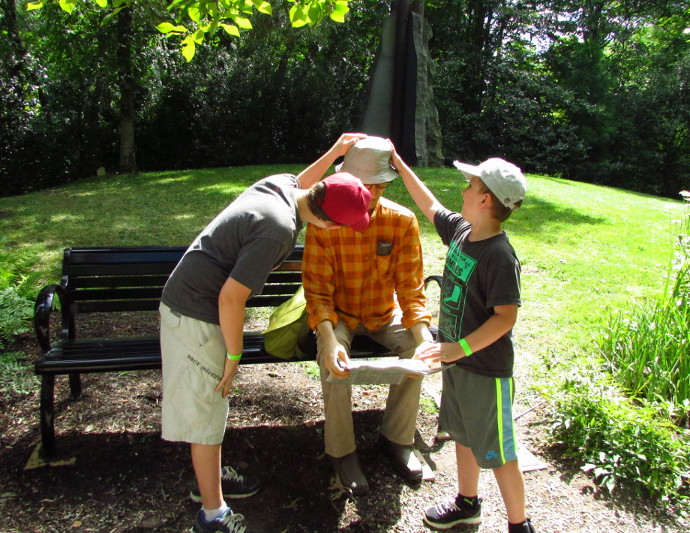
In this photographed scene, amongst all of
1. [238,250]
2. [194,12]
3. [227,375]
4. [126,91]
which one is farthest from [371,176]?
[126,91]

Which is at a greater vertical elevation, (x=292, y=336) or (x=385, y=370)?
(x=385, y=370)

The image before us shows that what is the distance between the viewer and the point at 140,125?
13.7 meters

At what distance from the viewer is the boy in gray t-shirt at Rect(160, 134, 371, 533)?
79.4 inches

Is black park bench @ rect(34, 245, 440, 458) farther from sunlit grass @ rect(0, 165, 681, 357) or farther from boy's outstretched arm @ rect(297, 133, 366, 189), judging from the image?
sunlit grass @ rect(0, 165, 681, 357)

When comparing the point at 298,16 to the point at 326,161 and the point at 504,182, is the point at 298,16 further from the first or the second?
the point at 504,182

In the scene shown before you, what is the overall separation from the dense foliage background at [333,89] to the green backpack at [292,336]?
8408mm

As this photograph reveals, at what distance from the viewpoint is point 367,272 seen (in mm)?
2879

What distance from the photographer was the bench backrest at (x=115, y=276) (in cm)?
328

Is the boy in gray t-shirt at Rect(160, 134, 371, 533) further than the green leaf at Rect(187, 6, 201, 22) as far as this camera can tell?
No

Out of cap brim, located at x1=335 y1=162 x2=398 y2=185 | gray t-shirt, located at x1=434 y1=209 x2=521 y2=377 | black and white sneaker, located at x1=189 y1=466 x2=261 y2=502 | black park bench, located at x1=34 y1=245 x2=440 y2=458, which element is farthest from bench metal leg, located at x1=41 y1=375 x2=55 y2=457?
gray t-shirt, located at x1=434 y1=209 x2=521 y2=377

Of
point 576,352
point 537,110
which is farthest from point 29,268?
point 537,110

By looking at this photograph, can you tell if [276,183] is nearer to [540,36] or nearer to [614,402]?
[614,402]

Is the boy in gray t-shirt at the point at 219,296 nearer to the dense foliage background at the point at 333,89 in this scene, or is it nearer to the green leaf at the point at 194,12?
the green leaf at the point at 194,12

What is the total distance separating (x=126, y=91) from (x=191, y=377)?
11.3 meters
